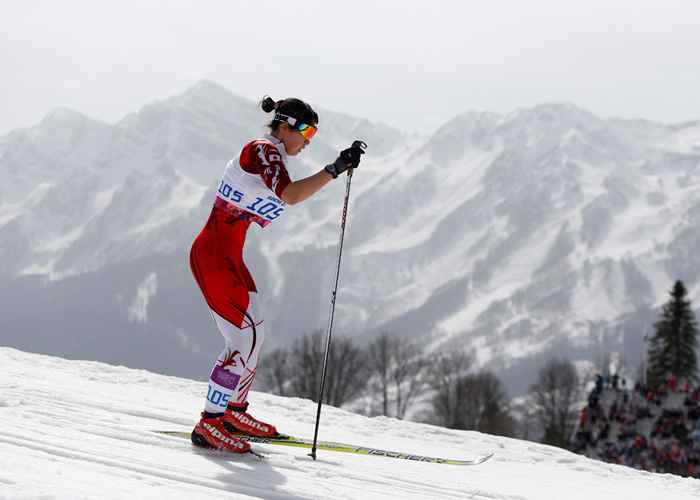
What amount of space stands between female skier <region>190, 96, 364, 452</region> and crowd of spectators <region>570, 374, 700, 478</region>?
26.1 meters

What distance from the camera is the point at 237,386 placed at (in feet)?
16.6

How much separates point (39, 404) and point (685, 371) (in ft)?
183

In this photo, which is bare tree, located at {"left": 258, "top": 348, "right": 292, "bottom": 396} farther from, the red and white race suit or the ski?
the red and white race suit

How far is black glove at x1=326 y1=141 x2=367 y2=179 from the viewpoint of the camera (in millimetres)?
4871

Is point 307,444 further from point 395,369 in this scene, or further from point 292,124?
point 395,369

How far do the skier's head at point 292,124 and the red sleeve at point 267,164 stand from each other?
223 millimetres

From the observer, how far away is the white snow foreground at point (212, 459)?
3.88 metres

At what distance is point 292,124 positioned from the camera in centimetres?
510

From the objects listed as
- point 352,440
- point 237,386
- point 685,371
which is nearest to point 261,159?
point 237,386

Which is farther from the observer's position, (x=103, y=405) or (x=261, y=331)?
(x=103, y=405)

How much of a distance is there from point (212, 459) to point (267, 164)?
202cm

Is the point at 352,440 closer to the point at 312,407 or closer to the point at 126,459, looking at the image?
the point at 312,407

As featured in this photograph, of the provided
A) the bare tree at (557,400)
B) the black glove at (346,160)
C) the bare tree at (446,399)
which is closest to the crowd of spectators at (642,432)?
the bare tree at (446,399)

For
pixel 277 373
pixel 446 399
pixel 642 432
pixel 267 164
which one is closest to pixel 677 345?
pixel 446 399
